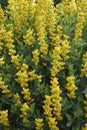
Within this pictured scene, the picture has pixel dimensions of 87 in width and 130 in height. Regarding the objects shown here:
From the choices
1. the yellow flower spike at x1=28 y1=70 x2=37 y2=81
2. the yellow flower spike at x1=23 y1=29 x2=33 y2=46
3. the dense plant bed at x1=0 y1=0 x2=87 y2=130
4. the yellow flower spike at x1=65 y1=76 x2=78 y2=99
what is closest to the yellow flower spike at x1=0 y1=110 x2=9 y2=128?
the dense plant bed at x1=0 y1=0 x2=87 y2=130

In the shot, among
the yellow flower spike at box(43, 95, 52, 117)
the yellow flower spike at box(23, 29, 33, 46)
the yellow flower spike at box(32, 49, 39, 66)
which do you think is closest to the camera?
the yellow flower spike at box(43, 95, 52, 117)

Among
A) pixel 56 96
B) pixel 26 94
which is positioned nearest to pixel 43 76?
pixel 26 94

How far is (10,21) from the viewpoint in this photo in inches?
128

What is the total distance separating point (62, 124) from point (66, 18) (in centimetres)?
103

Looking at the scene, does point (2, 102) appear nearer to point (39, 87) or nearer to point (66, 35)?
point (39, 87)

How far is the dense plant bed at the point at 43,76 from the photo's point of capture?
2.45m

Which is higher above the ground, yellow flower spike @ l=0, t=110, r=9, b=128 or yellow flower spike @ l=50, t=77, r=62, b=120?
yellow flower spike @ l=50, t=77, r=62, b=120

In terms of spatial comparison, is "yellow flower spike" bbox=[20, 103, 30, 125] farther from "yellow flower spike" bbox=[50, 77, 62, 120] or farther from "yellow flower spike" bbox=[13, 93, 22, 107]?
"yellow flower spike" bbox=[50, 77, 62, 120]

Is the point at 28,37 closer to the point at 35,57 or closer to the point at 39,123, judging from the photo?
the point at 35,57

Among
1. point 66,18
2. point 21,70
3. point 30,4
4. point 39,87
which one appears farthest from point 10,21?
point 39,87

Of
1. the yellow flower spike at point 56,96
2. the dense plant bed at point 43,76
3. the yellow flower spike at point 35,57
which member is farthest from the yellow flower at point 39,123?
the yellow flower spike at point 35,57

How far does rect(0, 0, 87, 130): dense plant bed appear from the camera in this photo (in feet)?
8.04

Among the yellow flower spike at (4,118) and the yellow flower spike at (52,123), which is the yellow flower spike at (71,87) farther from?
the yellow flower spike at (4,118)

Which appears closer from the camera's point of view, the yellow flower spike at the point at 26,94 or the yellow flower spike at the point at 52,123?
the yellow flower spike at the point at 52,123
